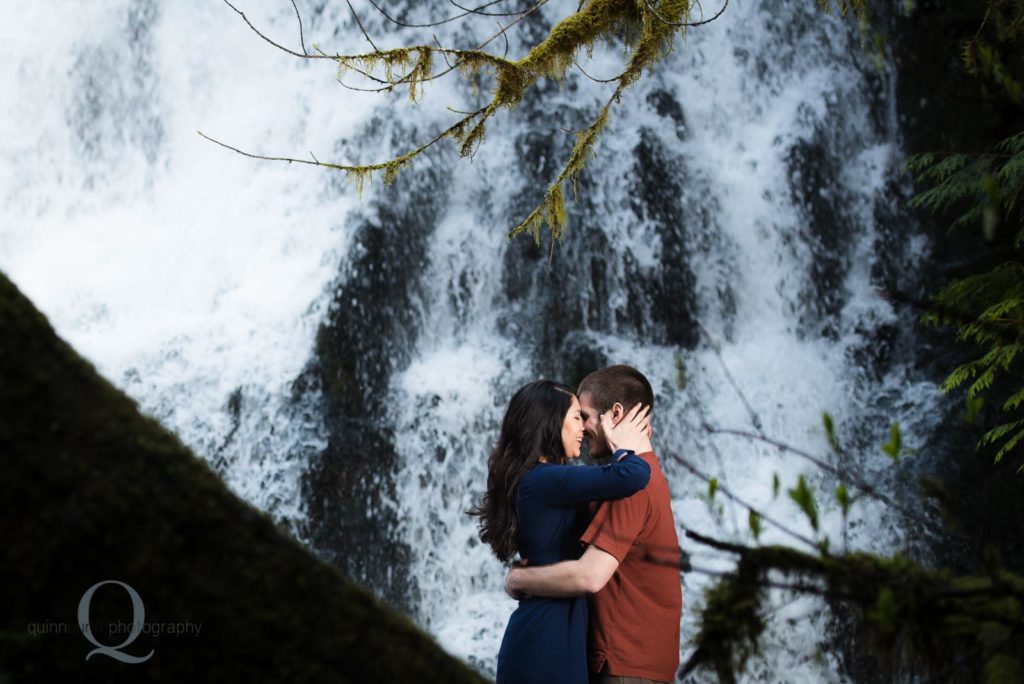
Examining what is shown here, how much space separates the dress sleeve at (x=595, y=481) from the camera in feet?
10.1

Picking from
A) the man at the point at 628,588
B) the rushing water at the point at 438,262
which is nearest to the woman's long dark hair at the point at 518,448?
the man at the point at 628,588

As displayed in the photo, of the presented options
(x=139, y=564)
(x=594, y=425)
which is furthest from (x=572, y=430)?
A: (x=139, y=564)

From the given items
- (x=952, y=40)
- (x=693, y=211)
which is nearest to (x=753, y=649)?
(x=693, y=211)

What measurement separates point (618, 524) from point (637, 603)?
31 cm

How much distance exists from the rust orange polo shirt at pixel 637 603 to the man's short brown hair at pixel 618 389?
Result: 25cm

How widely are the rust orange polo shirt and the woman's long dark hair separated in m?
0.36

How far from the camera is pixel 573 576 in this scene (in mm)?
3102

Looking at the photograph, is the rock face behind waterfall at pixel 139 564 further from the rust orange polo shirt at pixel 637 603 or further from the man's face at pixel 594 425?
the man's face at pixel 594 425

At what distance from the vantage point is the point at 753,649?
Result: 1930 millimetres

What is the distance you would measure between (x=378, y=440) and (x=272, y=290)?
9.26 ft

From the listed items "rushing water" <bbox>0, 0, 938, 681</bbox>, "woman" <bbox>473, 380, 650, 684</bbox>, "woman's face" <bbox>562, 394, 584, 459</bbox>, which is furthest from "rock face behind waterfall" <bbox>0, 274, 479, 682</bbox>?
"rushing water" <bbox>0, 0, 938, 681</bbox>

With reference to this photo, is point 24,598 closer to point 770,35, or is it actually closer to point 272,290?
point 272,290

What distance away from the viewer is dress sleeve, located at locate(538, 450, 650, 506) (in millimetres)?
3078

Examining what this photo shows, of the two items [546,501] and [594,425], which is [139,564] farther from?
[594,425]
